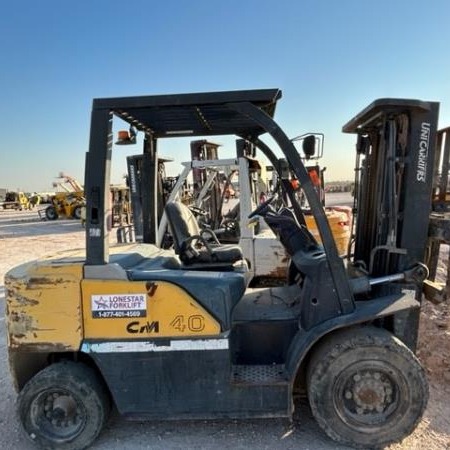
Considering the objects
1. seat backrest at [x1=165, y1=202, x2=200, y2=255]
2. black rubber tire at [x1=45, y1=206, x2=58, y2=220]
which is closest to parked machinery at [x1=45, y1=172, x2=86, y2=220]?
black rubber tire at [x1=45, y1=206, x2=58, y2=220]

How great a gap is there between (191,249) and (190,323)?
100 centimetres

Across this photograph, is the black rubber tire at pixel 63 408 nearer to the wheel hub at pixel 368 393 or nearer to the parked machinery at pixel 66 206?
the wheel hub at pixel 368 393

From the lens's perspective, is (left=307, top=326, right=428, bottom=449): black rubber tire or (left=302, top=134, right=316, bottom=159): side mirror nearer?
(left=307, top=326, right=428, bottom=449): black rubber tire

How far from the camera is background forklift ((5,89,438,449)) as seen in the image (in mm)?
2980

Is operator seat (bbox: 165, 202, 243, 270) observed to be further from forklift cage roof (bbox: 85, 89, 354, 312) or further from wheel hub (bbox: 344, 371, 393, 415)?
wheel hub (bbox: 344, 371, 393, 415)

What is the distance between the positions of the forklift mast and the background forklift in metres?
0.01

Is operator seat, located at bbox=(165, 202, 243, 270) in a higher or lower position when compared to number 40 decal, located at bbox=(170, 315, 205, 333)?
higher

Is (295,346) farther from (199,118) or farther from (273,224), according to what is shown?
(199,118)

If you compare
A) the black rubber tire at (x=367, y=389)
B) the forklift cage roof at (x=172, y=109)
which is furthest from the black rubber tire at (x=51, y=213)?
the black rubber tire at (x=367, y=389)

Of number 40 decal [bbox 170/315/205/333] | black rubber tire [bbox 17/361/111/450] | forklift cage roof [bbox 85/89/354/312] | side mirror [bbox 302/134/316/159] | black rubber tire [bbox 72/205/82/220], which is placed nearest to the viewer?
forklift cage roof [bbox 85/89/354/312]

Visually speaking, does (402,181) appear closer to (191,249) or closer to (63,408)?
(191,249)

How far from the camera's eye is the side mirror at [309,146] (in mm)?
3727

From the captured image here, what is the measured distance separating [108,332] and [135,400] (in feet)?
1.81

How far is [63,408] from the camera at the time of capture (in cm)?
316
